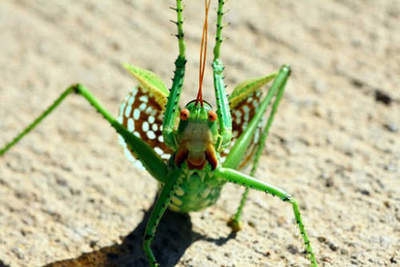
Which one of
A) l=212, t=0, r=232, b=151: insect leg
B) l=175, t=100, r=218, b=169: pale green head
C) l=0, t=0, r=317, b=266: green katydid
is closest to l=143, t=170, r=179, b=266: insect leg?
l=0, t=0, r=317, b=266: green katydid

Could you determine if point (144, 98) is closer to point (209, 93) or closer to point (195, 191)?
point (195, 191)

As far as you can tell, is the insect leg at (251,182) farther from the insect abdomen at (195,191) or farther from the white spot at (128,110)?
the white spot at (128,110)

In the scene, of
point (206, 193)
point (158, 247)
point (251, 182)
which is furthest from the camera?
point (158, 247)

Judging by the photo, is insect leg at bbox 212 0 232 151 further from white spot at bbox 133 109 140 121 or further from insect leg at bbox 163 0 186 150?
white spot at bbox 133 109 140 121

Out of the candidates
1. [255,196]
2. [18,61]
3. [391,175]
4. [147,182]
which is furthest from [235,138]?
[18,61]

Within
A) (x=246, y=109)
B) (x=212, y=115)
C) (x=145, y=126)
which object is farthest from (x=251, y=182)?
(x=145, y=126)

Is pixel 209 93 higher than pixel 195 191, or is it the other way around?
pixel 209 93

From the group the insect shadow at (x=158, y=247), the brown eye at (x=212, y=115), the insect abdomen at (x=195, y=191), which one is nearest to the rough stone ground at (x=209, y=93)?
the insect shadow at (x=158, y=247)
